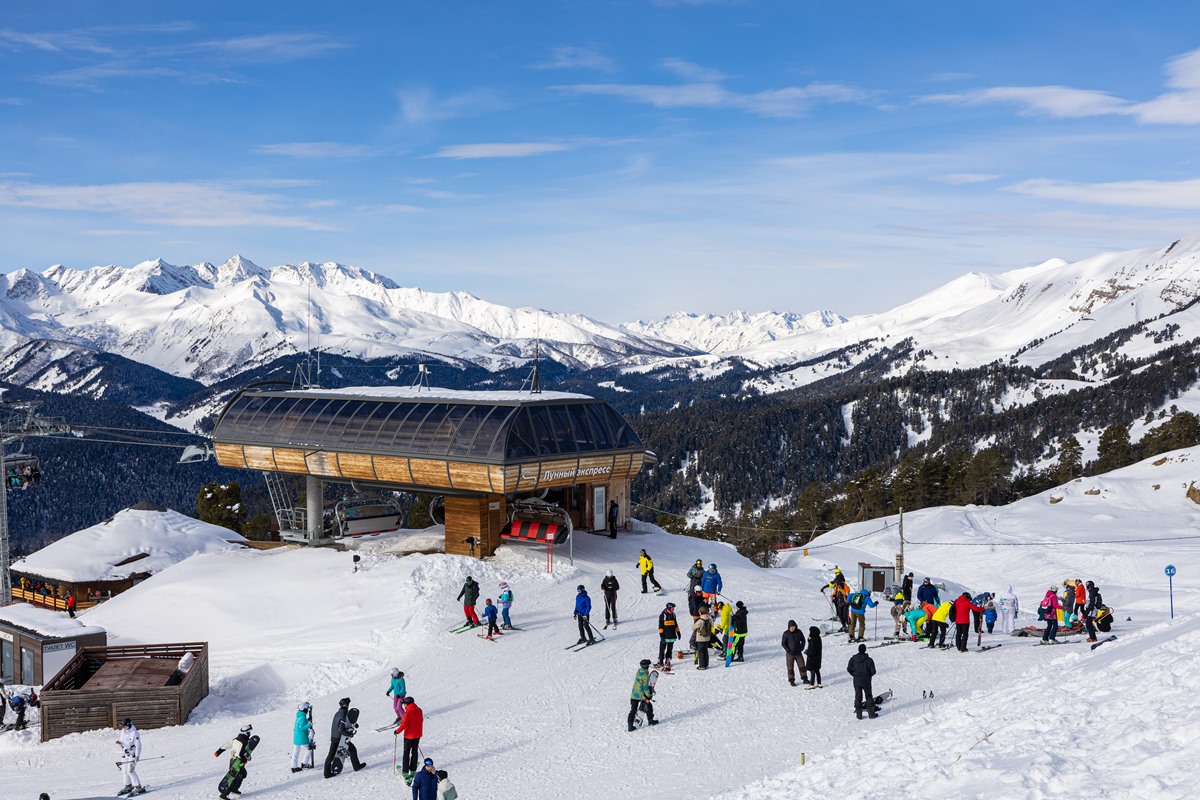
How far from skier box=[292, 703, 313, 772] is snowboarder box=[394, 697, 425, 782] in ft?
6.20

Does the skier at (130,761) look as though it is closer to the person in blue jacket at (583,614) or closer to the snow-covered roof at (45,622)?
the person in blue jacket at (583,614)

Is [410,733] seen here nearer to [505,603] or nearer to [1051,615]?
[505,603]

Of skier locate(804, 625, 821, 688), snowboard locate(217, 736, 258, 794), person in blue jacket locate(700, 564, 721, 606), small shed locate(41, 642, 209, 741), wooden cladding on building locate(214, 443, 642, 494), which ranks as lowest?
small shed locate(41, 642, 209, 741)

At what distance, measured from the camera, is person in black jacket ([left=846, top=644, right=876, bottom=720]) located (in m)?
18.0

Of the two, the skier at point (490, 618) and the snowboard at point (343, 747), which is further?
the skier at point (490, 618)

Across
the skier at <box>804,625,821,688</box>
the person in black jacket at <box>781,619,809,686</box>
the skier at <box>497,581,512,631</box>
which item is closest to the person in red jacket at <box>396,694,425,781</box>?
the person in black jacket at <box>781,619,809,686</box>

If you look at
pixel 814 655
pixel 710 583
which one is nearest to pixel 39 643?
pixel 710 583

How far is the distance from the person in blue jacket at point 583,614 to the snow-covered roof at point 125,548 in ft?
112

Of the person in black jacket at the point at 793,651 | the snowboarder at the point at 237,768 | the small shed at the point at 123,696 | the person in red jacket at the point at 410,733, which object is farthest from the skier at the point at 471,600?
the snowboarder at the point at 237,768

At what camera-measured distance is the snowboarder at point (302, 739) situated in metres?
18.3

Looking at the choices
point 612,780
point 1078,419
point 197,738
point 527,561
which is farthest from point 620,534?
point 1078,419

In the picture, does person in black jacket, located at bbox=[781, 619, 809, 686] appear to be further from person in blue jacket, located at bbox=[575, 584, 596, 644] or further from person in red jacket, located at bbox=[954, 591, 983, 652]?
person in blue jacket, located at bbox=[575, 584, 596, 644]

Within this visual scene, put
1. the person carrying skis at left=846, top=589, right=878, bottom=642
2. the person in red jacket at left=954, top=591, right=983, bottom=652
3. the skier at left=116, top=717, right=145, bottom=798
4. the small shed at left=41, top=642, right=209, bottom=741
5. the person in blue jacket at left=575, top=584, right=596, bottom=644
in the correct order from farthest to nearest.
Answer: the person in blue jacket at left=575, top=584, right=596, bottom=644 → the person carrying skis at left=846, top=589, right=878, bottom=642 → the small shed at left=41, top=642, right=209, bottom=741 → the person in red jacket at left=954, top=591, right=983, bottom=652 → the skier at left=116, top=717, right=145, bottom=798

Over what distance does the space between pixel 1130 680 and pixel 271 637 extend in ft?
78.8
